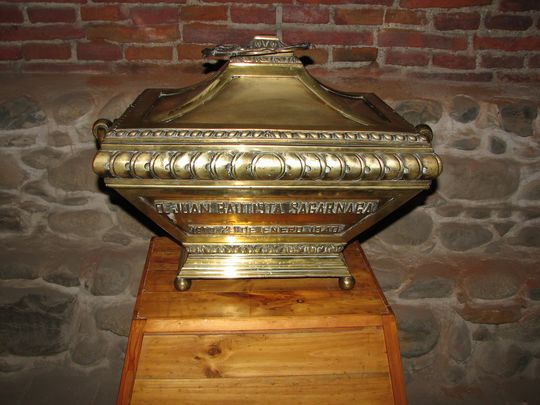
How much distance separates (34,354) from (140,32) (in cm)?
126

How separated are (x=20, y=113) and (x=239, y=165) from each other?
0.96 meters

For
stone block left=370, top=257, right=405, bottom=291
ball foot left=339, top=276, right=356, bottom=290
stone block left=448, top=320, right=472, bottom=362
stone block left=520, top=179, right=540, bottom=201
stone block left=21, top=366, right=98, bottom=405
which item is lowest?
stone block left=21, top=366, right=98, bottom=405

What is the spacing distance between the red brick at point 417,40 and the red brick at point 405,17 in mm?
30

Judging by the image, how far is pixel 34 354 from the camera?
162cm

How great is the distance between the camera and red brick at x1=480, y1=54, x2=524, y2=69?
1484mm

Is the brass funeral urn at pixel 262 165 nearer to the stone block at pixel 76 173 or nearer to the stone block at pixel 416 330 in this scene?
the stone block at pixel 76 173

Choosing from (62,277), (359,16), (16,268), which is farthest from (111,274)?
(359,16)

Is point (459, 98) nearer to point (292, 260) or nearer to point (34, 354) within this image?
point (292, 260)

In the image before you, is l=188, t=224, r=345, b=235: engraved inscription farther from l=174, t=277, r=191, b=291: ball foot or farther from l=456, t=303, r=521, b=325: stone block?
l=456, t=303, r=521, b=325: stone block

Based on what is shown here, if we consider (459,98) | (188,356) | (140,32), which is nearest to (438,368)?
(459,98)

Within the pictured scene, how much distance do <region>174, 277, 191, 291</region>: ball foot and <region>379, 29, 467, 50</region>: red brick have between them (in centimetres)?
104

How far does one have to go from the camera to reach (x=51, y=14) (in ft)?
4.54

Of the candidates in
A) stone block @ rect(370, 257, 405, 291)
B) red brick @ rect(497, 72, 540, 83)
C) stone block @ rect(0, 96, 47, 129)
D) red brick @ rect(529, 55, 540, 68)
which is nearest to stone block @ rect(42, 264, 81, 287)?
stone block @ rect(0, 96, 47, 129)

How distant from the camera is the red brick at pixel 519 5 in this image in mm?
1416
